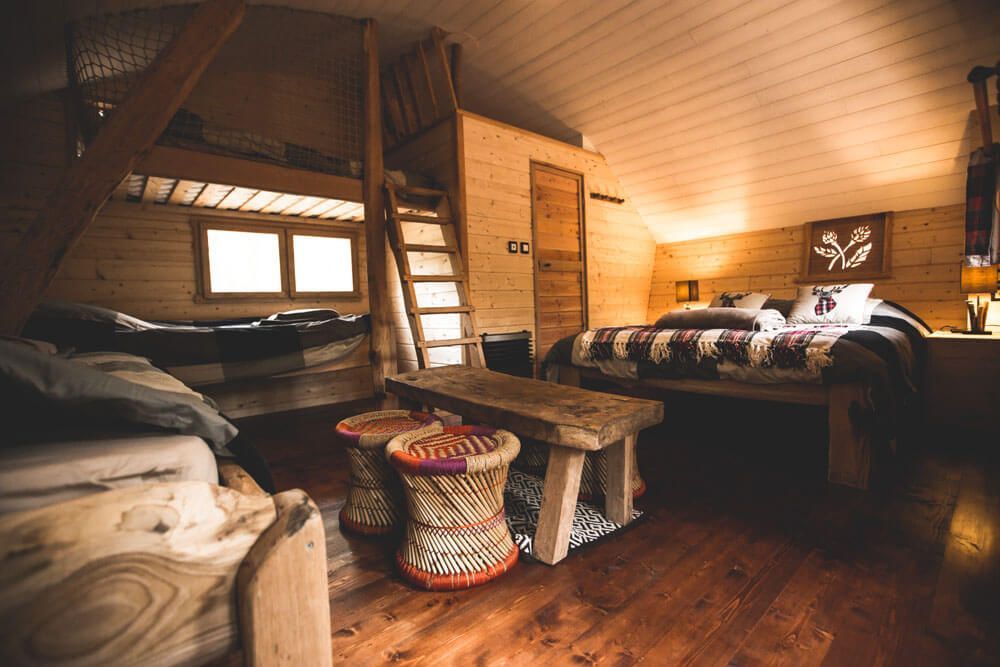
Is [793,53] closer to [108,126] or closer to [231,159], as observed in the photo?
[231,159]

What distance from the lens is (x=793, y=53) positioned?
3180 millimetres

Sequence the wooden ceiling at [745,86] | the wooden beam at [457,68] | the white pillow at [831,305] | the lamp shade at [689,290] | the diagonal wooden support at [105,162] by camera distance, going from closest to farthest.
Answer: the diagonal wooden support at [105,162] < the wooden ceiling at [745,86] < the white pillow at [831,305] < the wooden beam at [457,68] < the lamp shade at [689,290]

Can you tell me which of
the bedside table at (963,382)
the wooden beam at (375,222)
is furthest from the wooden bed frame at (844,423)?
the wooden beam at (375,222)

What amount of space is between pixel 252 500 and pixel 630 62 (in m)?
4.05

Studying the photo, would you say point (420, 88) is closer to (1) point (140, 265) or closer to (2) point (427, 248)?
(2) point (427, 248)

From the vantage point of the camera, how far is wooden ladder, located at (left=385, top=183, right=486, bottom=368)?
331 cm

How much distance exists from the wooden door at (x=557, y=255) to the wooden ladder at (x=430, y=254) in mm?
844

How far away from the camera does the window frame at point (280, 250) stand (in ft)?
12.6

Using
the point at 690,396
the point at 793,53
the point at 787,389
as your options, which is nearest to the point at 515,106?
the point at 793,53

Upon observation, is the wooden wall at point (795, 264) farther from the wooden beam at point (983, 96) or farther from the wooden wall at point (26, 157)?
the wooden wall at point (26, 157)

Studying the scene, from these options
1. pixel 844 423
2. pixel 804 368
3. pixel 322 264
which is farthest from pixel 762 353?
pixel 322 264

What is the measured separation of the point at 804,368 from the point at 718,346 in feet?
1.44

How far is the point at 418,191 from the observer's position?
12.0 ft

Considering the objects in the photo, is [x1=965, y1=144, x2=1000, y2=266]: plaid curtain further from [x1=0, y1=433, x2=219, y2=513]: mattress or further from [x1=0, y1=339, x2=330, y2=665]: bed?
[x1=0, y1=433, x2=219, y2=513]: mattress
